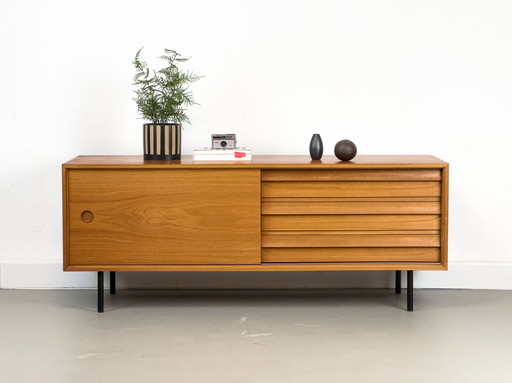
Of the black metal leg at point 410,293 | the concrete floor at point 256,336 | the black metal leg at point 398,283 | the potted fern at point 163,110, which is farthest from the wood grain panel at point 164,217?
the black metal leg at point 398,283

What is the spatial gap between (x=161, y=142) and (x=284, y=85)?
928mm

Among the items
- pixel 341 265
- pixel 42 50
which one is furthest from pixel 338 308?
pixel 42 50

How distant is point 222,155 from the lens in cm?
430

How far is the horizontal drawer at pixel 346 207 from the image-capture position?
13.9 ft

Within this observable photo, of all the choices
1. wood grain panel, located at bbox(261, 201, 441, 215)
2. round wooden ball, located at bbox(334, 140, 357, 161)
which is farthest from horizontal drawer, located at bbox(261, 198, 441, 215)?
round wooden ball, located at bbox(334, 140, 357, 161)

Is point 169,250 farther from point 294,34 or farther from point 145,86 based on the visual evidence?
point 294,34

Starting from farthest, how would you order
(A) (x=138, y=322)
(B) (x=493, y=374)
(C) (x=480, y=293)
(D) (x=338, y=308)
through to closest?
(C) (x=480, y=293) < (D) (x=338, y=308) < (A) (x=138, y=322) < (B) (x=493, y=374)

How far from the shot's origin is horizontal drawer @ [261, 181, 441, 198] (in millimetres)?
4230

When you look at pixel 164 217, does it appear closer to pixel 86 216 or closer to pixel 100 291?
pixel 86 216

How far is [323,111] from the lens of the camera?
486 centimetres

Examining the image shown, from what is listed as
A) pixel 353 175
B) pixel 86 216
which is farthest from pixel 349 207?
pixel 86 216

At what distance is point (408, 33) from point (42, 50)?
7.12 ft

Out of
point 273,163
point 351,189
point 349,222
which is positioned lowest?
point 349,222

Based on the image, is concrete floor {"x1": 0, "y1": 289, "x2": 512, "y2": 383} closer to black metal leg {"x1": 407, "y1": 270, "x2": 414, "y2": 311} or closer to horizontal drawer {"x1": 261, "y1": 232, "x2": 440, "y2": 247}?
black metal leg {"x1": 407, "y1": 270, "x2": 414, "y2": 311}
